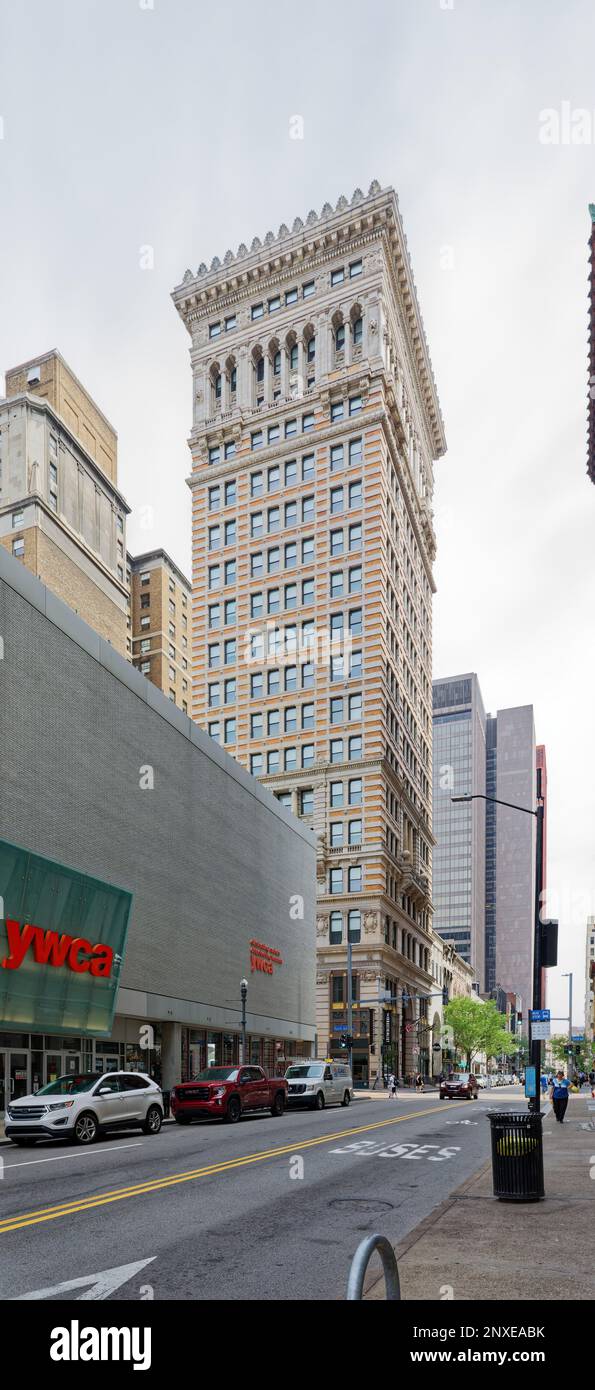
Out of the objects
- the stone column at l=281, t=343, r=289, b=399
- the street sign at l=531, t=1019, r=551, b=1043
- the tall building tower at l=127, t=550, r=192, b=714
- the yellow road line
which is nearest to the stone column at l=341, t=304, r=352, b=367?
the stone column at l=281, t=343, r=289, b=399

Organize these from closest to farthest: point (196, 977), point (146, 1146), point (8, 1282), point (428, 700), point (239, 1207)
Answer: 1. point (8, 1282)
2. point (239, 1207)
3. point (146, 1146)
4. point (196, 977)
5. point (428, 700)

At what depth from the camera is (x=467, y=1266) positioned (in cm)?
984

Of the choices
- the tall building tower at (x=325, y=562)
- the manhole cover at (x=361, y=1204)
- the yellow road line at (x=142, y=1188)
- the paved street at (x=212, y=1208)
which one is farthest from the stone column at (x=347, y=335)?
the manhole cover at (x=361, y=1204)

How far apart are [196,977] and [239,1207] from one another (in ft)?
106

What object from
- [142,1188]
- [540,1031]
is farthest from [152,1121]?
[142,1188]

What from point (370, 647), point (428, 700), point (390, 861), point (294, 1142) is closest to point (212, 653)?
point (370, 647)

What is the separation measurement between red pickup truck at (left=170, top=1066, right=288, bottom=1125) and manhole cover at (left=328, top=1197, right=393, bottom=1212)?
1585cm

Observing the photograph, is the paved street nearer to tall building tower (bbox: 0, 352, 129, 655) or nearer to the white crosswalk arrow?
the white crosswalk arrow

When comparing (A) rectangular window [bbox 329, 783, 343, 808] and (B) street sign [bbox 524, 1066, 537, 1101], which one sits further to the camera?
(A) rectangular window [bbox 329, 783, 343, 808]

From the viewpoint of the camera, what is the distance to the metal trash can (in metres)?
14.4

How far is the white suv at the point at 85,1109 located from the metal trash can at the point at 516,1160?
11.2 metres

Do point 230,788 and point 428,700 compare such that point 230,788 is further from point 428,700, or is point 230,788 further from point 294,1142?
point 428,700

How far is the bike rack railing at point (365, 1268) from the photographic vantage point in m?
5.13

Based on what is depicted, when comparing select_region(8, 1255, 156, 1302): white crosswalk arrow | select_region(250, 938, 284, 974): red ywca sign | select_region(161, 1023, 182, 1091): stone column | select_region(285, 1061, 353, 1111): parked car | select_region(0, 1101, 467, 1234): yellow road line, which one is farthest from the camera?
select_region(250, 938, 284, 974): red ywca sign
